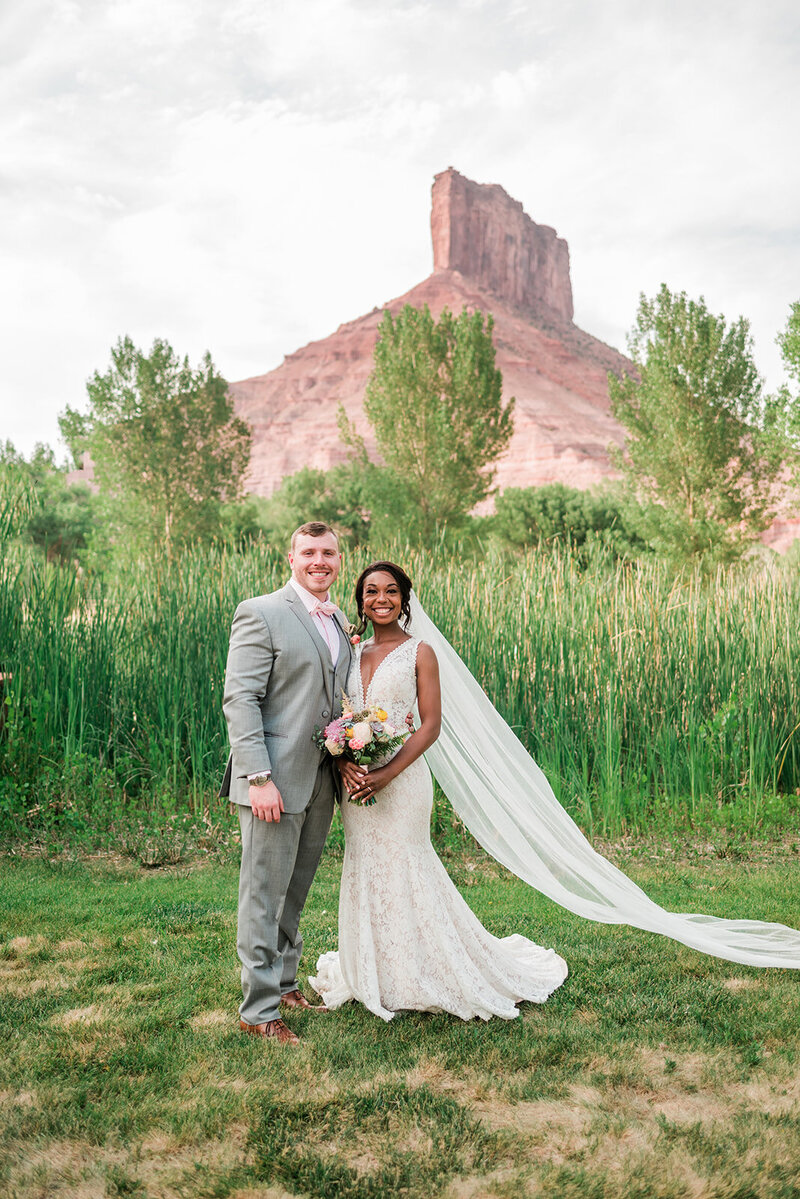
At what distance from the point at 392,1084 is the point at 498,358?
7735cm

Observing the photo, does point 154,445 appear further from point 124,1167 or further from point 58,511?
point 124,1167

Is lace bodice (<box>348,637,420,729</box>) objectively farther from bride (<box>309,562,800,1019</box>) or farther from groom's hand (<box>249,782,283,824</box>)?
groom's hand (<box>249,782,283,824</box>)

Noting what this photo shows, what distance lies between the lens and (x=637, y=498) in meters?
26.6

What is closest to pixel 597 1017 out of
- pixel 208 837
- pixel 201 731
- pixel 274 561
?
pixel 208 837

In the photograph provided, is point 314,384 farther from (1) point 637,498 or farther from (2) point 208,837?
(2) point 208,837

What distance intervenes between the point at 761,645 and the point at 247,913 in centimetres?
556

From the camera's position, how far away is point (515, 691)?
6891 millimetres

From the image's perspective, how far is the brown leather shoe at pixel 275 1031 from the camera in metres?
3.02

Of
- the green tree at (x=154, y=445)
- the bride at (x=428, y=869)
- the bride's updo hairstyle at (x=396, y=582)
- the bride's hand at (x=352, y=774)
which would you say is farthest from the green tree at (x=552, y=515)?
the bride's hand at (x=352, y=774)

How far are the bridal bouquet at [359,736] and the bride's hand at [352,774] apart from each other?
0.03 m

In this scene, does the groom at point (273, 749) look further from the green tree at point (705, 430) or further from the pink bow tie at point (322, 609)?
the green tree at point (705, 430)

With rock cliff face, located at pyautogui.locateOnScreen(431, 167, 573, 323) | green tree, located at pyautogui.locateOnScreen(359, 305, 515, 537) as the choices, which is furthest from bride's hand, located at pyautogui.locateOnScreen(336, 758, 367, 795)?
rock cliff face, located at pyautogui.locateOnScreen(431, 167, 573, 323)

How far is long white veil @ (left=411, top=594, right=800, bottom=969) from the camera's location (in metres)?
3.66

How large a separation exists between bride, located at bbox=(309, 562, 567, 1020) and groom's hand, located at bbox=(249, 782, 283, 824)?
269mm
